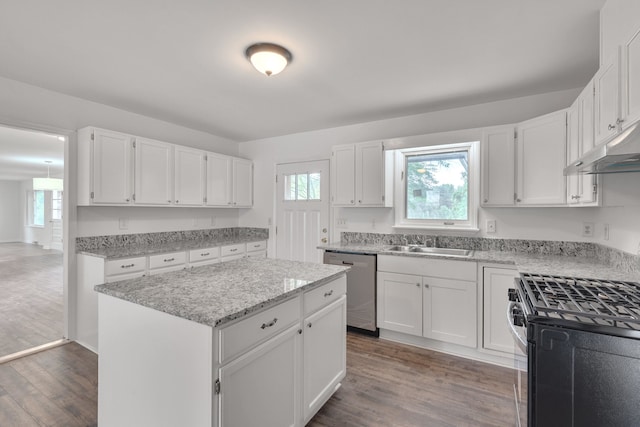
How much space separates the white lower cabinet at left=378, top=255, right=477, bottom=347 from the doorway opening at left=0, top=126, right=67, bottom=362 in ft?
10.8

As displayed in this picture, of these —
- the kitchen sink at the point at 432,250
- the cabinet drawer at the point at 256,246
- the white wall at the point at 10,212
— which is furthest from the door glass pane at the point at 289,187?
the white wall at the point at 10,212

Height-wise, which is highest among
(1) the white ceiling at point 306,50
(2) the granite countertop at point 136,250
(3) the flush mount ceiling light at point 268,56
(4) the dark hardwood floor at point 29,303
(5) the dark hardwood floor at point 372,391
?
(1) the white ceiling at point 306,50

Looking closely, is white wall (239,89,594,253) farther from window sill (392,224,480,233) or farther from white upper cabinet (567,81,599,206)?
white upper cabinet (567,81,599,206)

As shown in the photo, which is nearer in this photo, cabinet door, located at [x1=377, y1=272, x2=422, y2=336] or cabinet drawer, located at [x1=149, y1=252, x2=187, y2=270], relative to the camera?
cabinet door, located at [x1=377, y1=272, x2=422, y2=336]

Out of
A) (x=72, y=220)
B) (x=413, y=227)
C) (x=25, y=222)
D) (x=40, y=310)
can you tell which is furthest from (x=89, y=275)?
(x=25, y=222)

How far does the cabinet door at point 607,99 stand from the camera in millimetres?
1381

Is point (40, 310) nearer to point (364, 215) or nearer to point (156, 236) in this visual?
point (156, 236)

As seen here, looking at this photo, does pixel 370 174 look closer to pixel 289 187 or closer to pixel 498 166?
pixel 498 166

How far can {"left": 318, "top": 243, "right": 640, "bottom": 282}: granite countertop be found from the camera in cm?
192

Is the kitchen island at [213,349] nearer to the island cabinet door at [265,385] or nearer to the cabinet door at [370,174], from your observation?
the island cabinet door at [265,385]

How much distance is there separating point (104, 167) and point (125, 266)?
1.03 m

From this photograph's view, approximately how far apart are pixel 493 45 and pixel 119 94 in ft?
10.9

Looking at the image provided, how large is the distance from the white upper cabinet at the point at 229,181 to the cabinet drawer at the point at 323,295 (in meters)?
2.67

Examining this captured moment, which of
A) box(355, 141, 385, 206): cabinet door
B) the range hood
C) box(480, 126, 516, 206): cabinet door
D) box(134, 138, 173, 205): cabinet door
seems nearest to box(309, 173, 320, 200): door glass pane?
box(355, 141, 385, 206): cabinet door
